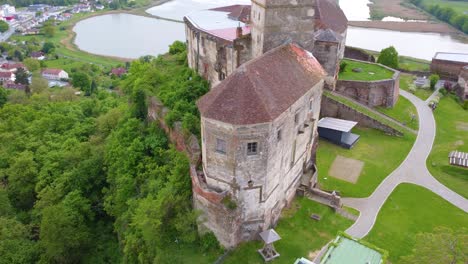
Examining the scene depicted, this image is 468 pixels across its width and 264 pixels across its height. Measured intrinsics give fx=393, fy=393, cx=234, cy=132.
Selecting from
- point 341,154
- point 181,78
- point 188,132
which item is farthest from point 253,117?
point 181,78

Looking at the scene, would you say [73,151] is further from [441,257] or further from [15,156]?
[441,257]

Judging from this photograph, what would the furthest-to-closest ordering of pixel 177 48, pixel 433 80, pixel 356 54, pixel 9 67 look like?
pixel 9 67
pixel 356 54
pixel 177 48
pixel 433 80

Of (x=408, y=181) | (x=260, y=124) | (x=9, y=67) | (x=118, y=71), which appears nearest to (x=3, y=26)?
(x=9, y=67)

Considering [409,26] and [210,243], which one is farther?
[409,26]

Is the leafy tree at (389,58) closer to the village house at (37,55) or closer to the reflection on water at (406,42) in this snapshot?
the reflection on water at (406,42)

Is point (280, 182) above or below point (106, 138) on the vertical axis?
above

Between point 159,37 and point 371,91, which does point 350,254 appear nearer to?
point 371,91

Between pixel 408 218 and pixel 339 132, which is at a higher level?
pixel 339 132
